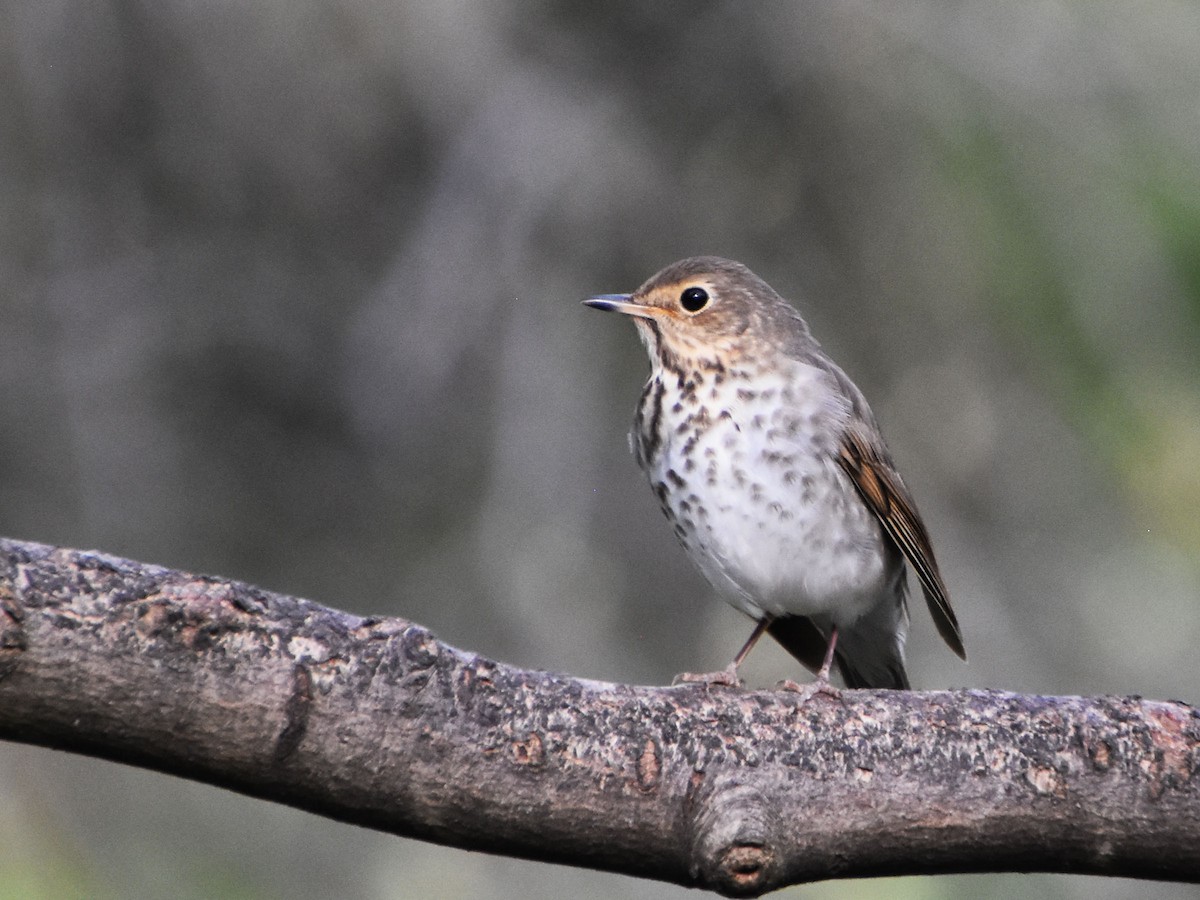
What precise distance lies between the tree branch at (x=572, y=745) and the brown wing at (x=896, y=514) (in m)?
1.15

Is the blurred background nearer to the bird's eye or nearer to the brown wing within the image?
the brown wing

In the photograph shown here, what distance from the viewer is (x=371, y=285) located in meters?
4.91

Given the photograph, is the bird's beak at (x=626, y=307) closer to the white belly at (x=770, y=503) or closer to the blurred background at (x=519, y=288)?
the white belly at (x=770, y=503)

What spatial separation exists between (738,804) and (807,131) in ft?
8.79

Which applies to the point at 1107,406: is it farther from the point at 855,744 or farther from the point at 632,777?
the point at 632,777

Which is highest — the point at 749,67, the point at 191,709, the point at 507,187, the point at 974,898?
the point at 749,67

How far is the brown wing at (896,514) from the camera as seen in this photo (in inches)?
158

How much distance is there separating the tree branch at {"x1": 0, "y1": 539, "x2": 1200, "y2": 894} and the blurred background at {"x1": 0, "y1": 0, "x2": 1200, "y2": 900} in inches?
63.2

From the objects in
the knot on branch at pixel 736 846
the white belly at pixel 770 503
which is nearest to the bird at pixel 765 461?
the white belly at pixel 770 503

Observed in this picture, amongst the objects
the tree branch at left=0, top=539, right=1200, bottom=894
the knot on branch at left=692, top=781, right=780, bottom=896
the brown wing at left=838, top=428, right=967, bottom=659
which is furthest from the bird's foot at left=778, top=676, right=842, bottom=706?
the brown wing at left=838, top=428, right=967, bottom=659

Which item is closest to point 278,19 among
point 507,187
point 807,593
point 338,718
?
point 507,187

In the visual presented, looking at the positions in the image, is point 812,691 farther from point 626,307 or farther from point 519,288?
point 519,288

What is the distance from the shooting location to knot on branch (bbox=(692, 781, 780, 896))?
2.37 m

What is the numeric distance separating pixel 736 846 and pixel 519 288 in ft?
8.87
